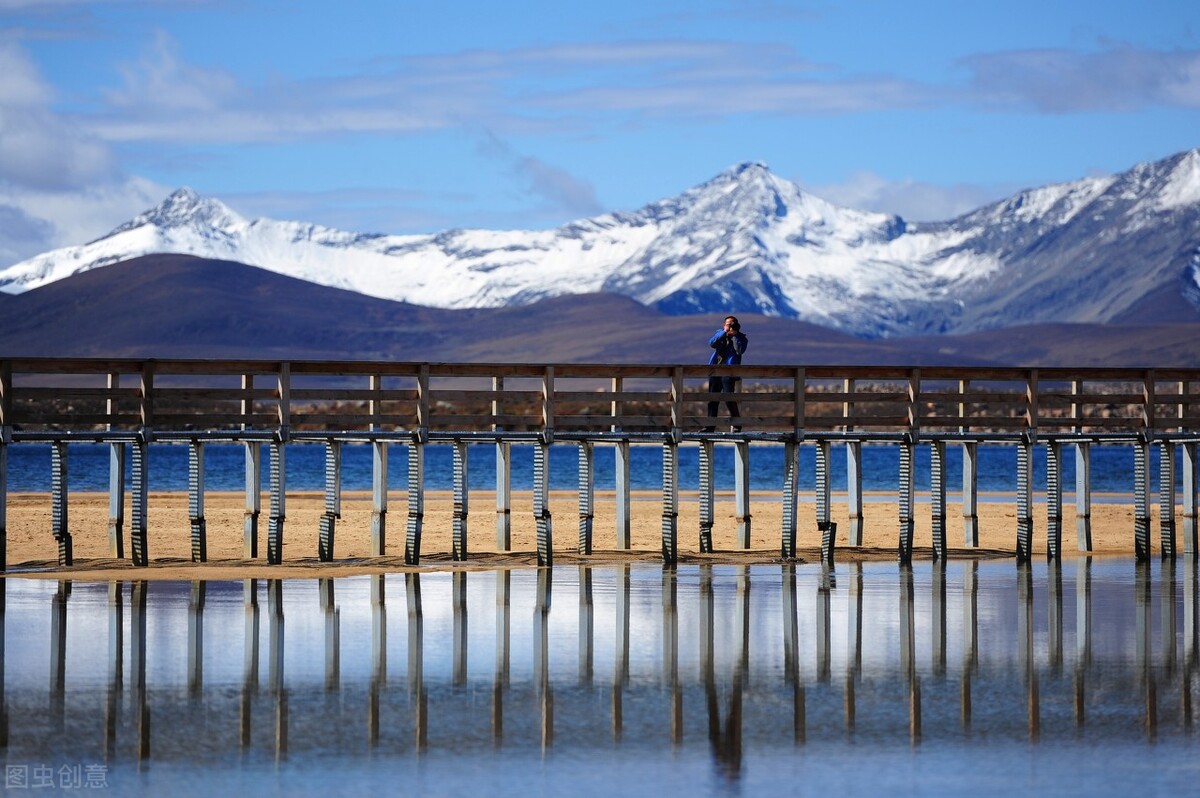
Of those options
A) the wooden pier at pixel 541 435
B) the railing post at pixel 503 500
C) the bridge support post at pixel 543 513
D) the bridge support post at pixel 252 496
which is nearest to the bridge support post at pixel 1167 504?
the wooden pier at pixel 541 435

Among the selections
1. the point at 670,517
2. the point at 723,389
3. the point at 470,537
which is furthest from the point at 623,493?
the point at 470,537

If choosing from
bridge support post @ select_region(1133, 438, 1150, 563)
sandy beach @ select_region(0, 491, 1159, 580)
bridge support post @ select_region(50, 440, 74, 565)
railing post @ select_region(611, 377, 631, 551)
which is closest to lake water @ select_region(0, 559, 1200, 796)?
bridge support post @ select_region(50, 440, 74, 565)

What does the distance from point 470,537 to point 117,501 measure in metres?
8.55

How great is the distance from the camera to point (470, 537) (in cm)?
3900

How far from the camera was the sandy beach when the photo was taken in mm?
32250

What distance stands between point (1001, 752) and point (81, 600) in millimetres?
14431

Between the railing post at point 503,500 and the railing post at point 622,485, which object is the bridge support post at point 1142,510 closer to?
the railing post at point 622,485

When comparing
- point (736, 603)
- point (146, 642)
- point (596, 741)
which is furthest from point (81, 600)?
point (596, 741)

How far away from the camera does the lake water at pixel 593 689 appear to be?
1572cm

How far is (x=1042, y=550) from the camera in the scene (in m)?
38.4

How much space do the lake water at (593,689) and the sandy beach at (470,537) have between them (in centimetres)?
306

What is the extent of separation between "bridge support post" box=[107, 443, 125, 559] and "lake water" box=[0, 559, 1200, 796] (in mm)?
3149

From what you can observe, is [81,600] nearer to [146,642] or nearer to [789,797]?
[146,642]

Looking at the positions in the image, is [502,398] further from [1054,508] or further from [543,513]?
[1054,508]
